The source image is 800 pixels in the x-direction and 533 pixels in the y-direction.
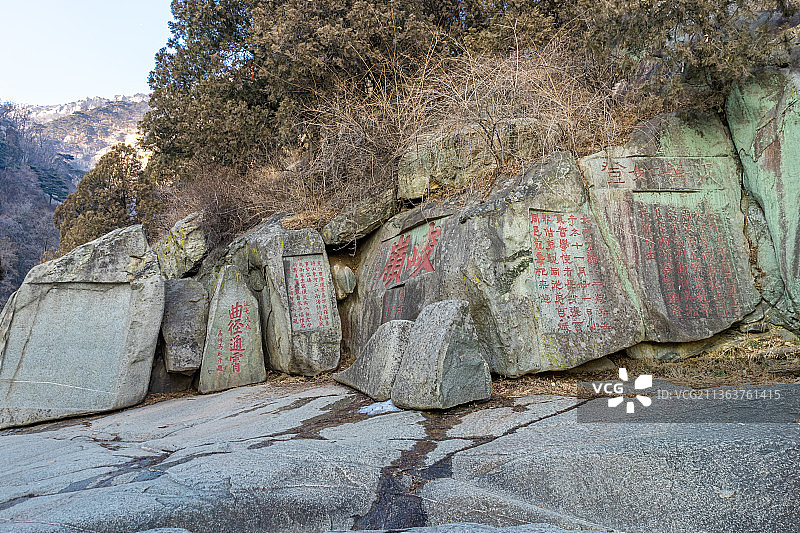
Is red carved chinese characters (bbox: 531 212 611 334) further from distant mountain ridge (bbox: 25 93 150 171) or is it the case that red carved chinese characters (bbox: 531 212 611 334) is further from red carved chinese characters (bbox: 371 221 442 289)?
distant mountain ridge (bbox: 25 93 150 171)

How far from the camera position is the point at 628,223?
5.57 meters

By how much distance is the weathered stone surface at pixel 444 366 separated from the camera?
4.27 metres

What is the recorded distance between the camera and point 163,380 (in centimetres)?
695

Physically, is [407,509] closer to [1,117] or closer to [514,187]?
[514,187]

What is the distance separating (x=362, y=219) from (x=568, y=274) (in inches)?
122

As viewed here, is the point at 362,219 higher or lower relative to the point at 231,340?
higher

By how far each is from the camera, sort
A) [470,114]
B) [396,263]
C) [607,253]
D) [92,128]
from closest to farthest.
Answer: [607,253] → [470,114] → [396,263] → [92,128]

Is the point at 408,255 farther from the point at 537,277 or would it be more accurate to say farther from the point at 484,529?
the point at 484,529

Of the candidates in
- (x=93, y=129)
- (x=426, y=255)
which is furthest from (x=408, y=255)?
(x=93, y=129)

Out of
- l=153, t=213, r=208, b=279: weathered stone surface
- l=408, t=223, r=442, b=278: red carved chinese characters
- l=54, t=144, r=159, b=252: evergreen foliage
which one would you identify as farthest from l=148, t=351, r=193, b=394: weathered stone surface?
l=54, t=144, r=159, b=252: evergreen foliage

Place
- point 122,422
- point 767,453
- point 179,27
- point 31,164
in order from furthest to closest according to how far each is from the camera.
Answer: point 31,164, point 179,27, point 122,422, point 767,453

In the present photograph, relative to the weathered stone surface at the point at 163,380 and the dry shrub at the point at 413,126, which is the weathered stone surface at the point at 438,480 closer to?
the weathered stone surface at the point at 163,380

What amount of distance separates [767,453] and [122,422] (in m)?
5.33

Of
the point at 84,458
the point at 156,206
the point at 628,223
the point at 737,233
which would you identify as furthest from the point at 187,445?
the point at 156,206
